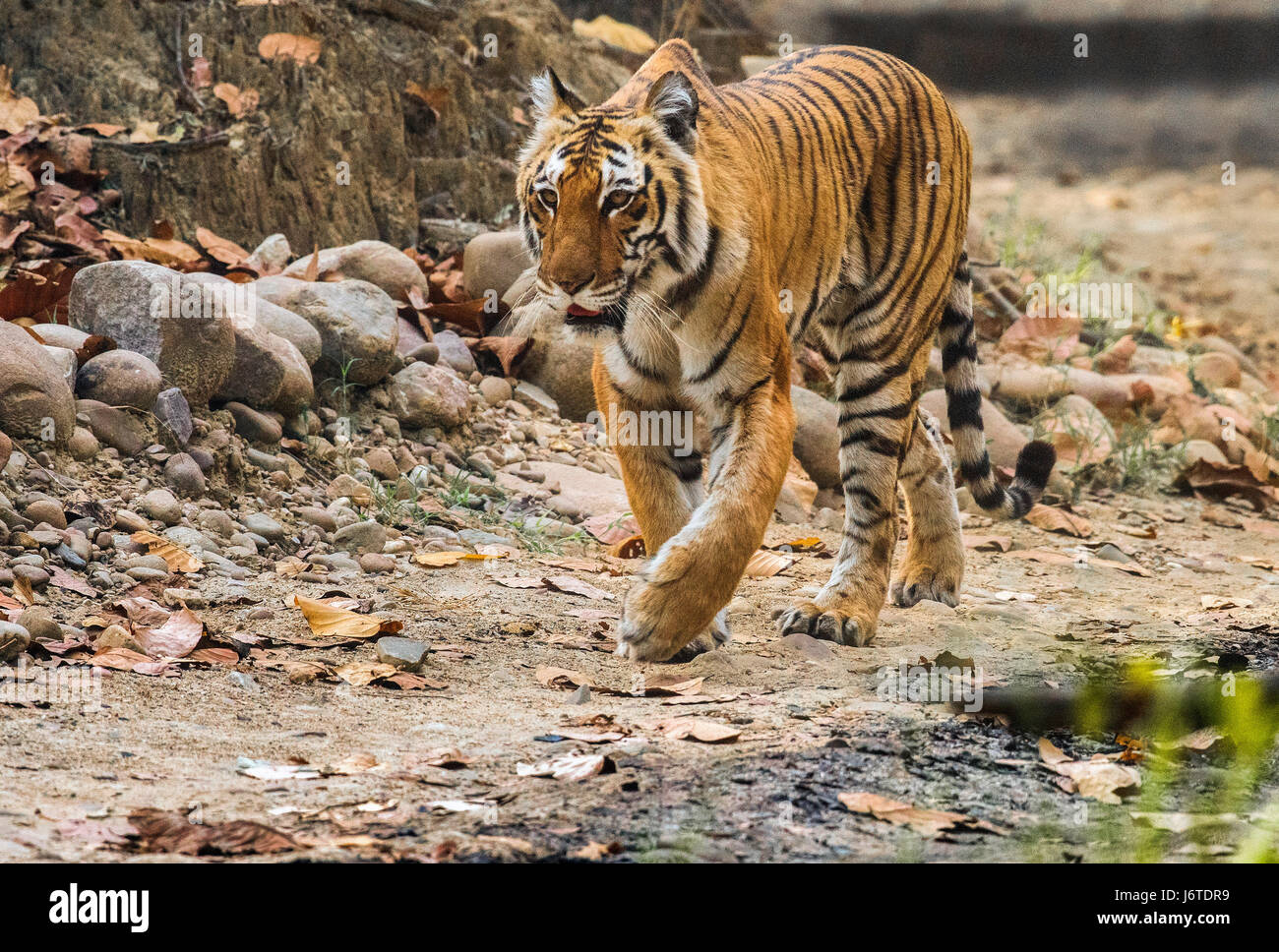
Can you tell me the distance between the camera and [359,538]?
15.3 ft

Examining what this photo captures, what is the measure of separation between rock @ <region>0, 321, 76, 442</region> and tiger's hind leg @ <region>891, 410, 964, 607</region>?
2.85 m

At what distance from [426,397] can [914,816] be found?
3588 mm

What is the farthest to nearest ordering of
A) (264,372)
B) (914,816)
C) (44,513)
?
(264,372) → (44,513) → (914,816)

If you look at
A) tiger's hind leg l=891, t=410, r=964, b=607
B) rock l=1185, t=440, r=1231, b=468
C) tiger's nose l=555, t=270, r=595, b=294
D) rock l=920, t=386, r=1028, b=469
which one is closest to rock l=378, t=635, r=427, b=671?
tiger's nose l=555, t=270, r=595, b=294

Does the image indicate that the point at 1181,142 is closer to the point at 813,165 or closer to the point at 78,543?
the point at 813,165

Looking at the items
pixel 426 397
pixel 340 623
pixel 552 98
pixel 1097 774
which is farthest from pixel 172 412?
pixel 1097 774

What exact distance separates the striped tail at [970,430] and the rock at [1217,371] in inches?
138

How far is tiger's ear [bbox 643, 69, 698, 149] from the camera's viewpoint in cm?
366

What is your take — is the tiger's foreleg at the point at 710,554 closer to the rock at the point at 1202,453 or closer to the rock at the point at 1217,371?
the rock at the point at 1202,453

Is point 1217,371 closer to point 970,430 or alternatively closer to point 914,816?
point 970,430

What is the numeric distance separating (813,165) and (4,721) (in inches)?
112

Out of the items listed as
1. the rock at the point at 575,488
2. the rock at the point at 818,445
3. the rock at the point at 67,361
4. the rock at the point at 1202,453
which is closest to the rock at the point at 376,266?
the rock at the point at 575,488
